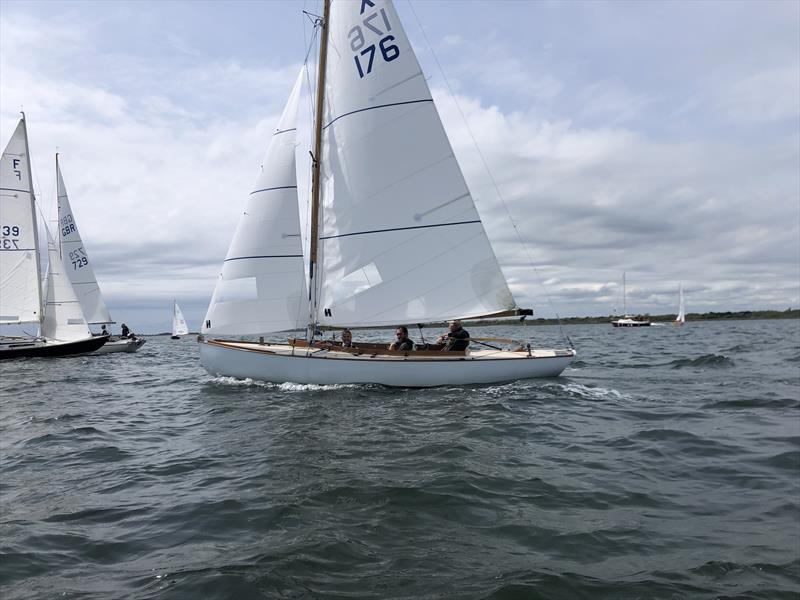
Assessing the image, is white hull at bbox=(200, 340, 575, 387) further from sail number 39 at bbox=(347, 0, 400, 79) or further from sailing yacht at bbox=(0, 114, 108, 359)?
sailing yacht at bbox=(0, 114, 108, 359)

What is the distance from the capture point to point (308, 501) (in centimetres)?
600

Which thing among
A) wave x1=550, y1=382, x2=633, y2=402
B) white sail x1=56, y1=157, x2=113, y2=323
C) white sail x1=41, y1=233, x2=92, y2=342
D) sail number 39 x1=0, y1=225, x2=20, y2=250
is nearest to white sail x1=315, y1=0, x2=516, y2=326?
wave x1=550, y1=382, x2=633, y2=402

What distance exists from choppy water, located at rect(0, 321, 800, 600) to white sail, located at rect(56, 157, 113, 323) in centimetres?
2637

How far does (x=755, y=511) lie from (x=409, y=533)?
147 inches

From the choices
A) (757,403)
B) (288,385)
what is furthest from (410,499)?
(757,403)

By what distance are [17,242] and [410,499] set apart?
106 ft

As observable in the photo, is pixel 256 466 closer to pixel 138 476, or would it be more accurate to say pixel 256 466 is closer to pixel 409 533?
pixel 138 476

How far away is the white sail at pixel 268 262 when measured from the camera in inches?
605

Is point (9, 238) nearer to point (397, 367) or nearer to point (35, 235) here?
point (35, 235)

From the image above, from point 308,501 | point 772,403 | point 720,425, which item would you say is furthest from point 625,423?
point 308,501

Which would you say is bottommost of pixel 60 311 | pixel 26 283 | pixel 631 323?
pixel 631 323

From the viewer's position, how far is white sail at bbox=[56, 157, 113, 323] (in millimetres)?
34906

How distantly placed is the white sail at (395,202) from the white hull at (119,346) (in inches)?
1050

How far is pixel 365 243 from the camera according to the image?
589 inches
